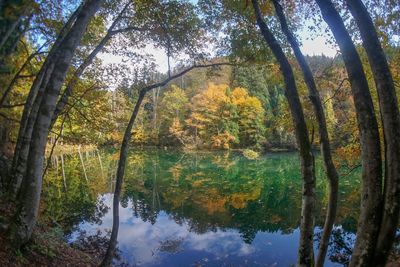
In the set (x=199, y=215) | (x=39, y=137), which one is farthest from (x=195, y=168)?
(x=39, y=137)

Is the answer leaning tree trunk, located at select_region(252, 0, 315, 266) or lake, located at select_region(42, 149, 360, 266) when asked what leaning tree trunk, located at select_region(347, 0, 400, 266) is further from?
lake, located at select_region(42, 149, 360, 266)

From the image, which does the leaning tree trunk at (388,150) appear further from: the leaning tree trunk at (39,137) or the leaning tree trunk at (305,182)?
the leaning tree trunk at (39,137)

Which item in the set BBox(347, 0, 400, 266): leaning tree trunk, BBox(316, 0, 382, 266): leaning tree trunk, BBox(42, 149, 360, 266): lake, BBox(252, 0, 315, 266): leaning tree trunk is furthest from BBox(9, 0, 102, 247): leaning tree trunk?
BBox(42, 149, 360, 266): lake

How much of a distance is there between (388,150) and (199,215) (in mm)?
12578

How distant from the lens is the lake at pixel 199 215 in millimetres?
10714

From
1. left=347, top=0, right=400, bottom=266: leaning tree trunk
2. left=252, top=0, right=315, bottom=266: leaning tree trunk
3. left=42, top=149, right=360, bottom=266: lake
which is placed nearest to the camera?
left=347, top=0, right=400, bottom=266: leaning tree trunk

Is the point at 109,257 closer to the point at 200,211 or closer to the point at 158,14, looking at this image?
the point at 158,14

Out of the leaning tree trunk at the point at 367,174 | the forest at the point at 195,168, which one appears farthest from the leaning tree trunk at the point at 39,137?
the leaning tree trunk at the point at 367,174

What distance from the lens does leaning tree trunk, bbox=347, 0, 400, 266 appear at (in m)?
2.92

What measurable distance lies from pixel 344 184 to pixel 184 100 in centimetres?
3268

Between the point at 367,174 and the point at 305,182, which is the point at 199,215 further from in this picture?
the point at 367,174

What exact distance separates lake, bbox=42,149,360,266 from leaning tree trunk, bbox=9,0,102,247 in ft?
16.8

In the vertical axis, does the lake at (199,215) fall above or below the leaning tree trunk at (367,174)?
below

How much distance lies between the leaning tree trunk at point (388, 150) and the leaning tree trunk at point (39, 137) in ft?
13.7
